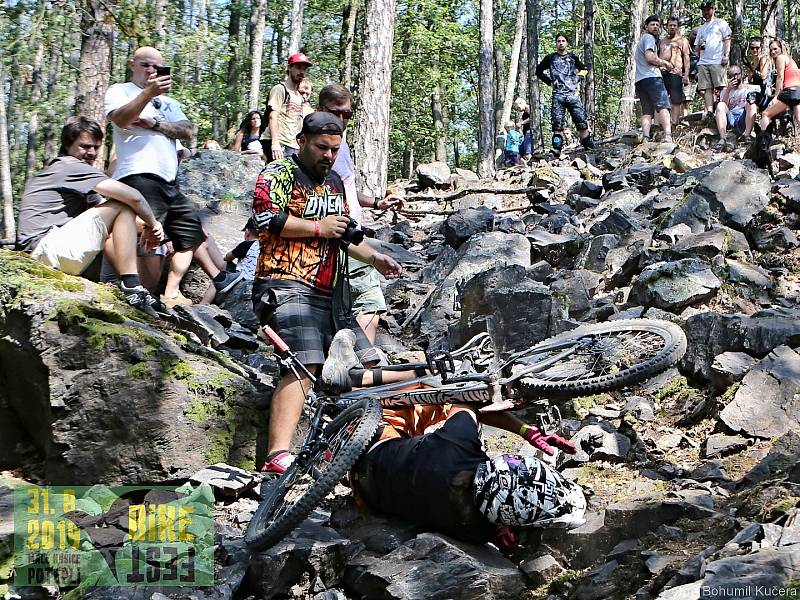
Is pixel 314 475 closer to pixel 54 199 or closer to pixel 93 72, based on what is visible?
pixel 54 199

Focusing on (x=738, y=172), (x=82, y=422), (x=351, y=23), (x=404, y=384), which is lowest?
(x=82, y=422)

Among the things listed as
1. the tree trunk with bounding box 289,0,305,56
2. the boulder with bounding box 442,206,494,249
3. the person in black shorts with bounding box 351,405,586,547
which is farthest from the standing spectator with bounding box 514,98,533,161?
the person in black shorts with bounding box 351,405,586,547

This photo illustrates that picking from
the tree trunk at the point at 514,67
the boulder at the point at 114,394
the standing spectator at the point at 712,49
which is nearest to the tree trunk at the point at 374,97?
the standing spectator at the point at 712,49

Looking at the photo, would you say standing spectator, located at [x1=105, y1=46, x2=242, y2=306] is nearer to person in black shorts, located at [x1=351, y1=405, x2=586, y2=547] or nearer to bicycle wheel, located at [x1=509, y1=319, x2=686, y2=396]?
person in black shorts, located at [x1=351, y1=405, x2=586, y2=547]

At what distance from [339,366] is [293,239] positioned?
38.1 inches

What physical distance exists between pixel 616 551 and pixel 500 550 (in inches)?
23.4

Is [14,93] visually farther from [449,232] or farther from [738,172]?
[738,172]

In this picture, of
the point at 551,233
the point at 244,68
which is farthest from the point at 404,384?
the point at 244,68

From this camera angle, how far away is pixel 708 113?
51.0 feet

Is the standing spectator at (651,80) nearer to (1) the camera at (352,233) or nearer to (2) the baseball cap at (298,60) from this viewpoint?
(2) the baseball cap at (298,60)

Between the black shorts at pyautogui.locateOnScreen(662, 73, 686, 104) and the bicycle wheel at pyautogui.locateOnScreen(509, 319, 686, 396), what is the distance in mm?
10848

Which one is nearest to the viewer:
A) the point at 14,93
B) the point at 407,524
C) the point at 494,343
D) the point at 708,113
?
the point at 407,524

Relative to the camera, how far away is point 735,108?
48.5ft

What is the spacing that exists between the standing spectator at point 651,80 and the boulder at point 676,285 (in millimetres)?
7713
